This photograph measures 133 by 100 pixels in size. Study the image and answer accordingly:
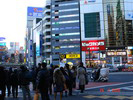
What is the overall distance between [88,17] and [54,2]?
21037 mm

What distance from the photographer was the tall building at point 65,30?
85188 mm

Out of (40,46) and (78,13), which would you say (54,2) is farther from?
(40,46)

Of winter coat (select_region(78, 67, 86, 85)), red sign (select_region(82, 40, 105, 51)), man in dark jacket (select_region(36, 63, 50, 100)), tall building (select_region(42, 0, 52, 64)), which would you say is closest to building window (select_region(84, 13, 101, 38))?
red sign (select_region(82, 40, 105, 51))

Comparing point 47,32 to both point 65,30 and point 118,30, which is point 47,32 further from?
point 118,30

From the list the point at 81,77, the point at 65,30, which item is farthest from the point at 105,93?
the point at 65,30

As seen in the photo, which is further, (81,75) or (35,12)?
(35,12)

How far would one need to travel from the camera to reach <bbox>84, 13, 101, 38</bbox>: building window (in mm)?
76250

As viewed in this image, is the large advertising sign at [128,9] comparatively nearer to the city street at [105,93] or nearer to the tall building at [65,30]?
the tall building at [65,30]

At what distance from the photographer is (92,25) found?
76562 mm

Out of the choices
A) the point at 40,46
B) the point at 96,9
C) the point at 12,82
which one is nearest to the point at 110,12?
the point at 96,9

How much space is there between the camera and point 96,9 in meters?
77.1

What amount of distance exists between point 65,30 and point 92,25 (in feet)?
48.7

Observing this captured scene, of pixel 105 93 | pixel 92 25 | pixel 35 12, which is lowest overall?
pixel 105 93

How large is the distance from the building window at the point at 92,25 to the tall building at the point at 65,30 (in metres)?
8.44
